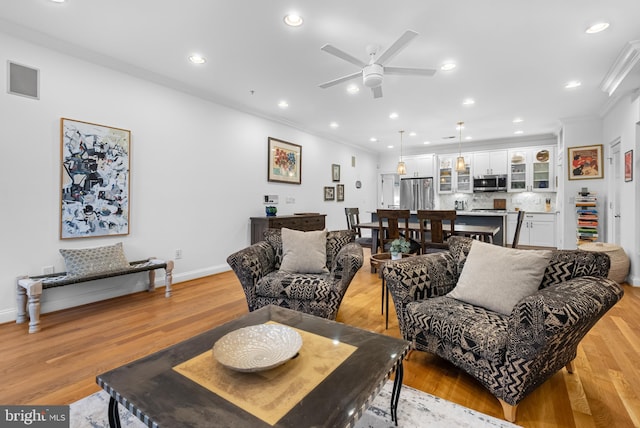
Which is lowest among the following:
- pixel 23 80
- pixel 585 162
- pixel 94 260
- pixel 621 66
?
pixel 94 260

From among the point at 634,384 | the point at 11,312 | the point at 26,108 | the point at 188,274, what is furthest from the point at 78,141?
the point at 634,384

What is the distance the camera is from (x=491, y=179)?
748 centimetres

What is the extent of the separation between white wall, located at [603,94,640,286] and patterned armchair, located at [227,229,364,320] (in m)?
3.80

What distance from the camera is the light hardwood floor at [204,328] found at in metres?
1.64

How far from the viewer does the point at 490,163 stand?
298 inches

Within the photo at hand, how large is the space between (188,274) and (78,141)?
Answer: 2.04 meters

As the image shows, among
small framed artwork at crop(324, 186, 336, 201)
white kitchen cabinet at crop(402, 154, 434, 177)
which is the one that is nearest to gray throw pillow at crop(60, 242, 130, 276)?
small framed artwork at crop(324, 186, 336, 201)

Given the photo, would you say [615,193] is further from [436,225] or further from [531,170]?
[436,225]

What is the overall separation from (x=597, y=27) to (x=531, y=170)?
5.28 metres

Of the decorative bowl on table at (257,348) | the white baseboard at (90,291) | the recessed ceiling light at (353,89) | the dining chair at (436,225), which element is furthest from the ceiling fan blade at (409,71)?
the white baseboard at (90,291)

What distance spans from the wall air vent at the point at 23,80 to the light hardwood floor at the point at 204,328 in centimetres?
213

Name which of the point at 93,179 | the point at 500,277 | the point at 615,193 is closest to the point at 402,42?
the point at 500,277

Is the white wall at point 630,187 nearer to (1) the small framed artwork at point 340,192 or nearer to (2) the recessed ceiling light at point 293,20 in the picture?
(2) the recessed ceiling light at point 293,20

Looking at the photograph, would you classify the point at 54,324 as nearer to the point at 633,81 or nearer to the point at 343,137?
the point at 343,137
